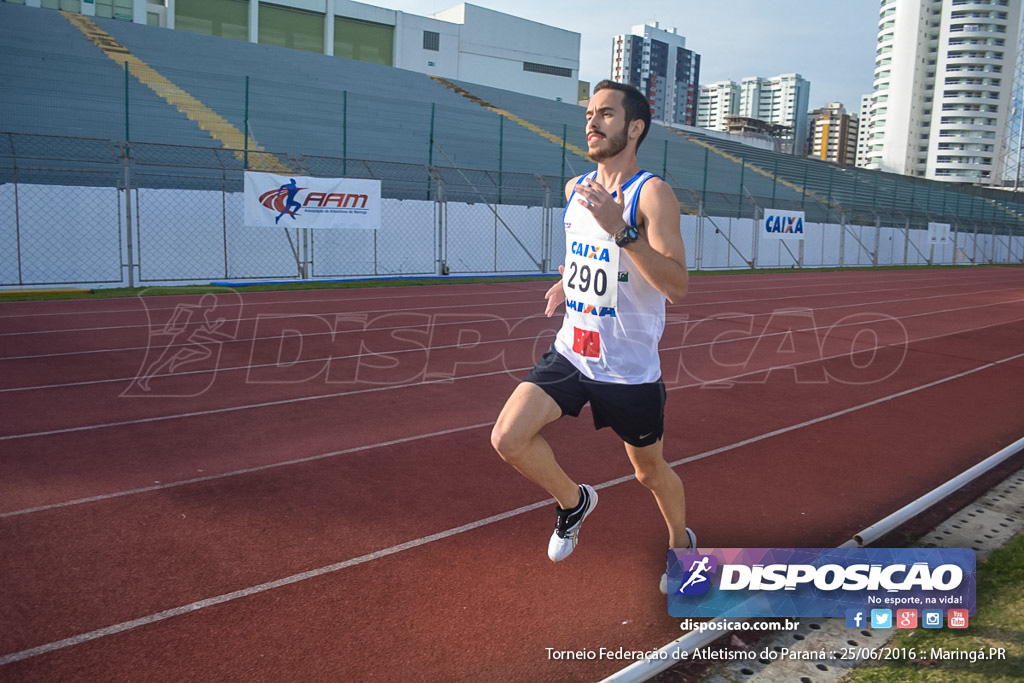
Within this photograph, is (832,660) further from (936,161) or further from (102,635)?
(936,161)

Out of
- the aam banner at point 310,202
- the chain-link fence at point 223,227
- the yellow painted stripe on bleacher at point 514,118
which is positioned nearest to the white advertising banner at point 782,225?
the chain-link fence at point 223,227

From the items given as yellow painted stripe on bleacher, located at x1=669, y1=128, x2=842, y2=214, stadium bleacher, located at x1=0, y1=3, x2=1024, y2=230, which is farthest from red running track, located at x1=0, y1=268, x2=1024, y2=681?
yellow painted stripe on bleacher, located at x1=669, y1=128, x2=842, y2=214

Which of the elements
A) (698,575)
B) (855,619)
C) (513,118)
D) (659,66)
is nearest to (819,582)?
(855,619)

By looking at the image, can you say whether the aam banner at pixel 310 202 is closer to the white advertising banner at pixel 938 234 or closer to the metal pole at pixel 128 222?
the metal pole at pixel 128 222

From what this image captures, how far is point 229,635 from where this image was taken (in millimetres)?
2875

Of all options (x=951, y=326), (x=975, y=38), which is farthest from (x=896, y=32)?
(x=951, y=326)

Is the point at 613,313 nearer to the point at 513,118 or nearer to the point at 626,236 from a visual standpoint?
the point at 626,236

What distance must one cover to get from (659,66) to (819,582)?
167449 millimetres

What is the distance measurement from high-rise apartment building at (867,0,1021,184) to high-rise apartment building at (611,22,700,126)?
169 feet

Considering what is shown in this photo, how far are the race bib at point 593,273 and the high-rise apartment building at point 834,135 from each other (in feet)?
639

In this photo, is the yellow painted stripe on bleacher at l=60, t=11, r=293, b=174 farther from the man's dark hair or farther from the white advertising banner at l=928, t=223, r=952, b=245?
the white advertising banner at l=928, t=223, r=952, b=245

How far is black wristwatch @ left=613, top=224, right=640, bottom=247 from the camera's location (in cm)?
274

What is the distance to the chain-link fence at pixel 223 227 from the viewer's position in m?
14.2

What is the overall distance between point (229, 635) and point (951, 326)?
13.2 metres
